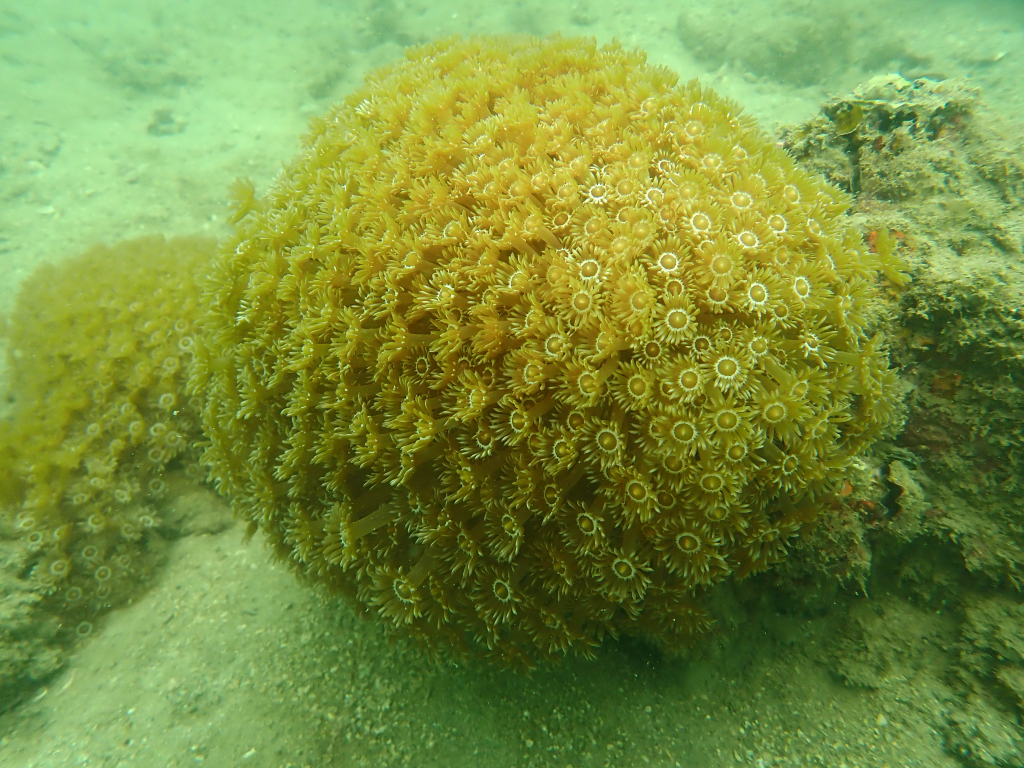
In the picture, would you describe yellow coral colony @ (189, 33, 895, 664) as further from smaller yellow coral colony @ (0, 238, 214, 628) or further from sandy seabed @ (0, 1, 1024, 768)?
smaller yellow coral colony @ (0, 238, 214, 628)

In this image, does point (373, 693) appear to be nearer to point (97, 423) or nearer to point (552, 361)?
point (552, 361)

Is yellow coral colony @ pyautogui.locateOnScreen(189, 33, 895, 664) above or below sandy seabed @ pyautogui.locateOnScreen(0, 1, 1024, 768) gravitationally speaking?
above

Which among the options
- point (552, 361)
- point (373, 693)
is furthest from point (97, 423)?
point (552, 361)

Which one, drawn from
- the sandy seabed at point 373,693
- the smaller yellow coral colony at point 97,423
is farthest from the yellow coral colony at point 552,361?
the smaller yellow coral colony at point 97,423

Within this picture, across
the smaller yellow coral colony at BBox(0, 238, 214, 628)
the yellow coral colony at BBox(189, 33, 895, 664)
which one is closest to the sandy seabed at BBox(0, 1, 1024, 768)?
the smaller yellow coral colony at BBox(0, 238, 214, 628)

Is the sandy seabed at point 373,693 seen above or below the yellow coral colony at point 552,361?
below

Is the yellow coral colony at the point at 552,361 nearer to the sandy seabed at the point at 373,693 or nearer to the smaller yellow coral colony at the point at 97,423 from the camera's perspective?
the sandy seabed at the point at 373,693
